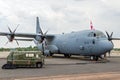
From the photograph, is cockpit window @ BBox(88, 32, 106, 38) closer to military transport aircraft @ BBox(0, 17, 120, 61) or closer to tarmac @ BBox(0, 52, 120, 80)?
military transport aircraft @ BBox(0, 17, 120, 61)

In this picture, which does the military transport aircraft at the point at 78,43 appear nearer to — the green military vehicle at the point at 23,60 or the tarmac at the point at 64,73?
the tarmac at the point at 64,73

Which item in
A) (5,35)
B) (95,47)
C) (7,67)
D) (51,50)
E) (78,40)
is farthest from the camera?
(51,50)

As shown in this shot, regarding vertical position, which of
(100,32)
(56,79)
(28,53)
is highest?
(100,32)

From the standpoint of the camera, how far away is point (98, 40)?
3581cm

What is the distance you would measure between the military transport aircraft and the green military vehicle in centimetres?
1177

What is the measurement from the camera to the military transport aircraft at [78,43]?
35.5m

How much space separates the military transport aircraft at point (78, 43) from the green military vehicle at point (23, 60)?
38.6 feet

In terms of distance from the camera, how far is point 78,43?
1561 inches

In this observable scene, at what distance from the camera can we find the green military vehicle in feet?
82.0

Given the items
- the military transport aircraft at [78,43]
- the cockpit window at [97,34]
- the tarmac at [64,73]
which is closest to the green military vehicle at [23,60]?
the tarmac at [64,73]

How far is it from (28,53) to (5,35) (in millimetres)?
20630

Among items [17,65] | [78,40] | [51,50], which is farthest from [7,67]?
[51,50]

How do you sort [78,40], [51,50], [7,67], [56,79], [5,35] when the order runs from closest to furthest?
1. [56,79]
2. [7,67]
3. [78,40]
4. [5,35]
5. [51,50]

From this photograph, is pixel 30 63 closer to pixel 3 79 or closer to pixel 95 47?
pixel 3 79
